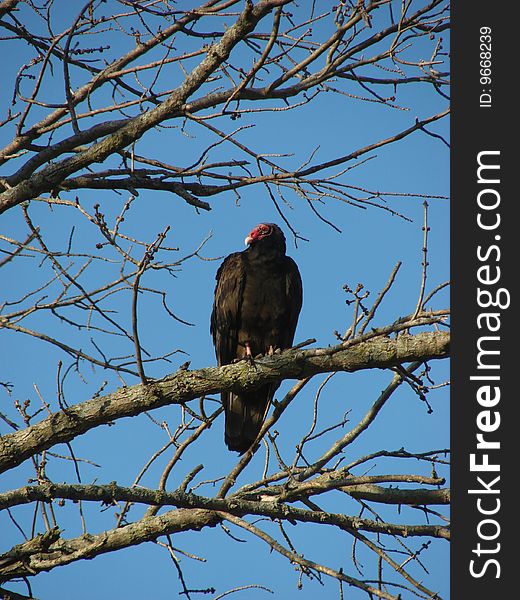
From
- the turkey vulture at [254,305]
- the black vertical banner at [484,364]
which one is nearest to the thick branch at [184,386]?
the black vertical banner at [484,364]

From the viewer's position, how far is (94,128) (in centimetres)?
363

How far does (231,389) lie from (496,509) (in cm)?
109

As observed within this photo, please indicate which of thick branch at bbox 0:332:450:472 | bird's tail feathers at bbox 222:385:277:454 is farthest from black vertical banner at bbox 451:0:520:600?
bird's tail feathers at bbox 222:385:277:454

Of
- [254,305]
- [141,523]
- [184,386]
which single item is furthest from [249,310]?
[141,523]

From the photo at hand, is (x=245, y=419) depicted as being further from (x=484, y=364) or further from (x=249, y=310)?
(x=484, y=364)

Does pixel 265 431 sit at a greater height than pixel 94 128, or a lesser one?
lesser

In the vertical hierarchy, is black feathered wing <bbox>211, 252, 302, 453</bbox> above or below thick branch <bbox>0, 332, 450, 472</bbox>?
above

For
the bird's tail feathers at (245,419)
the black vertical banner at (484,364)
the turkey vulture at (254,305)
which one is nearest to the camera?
the black vertical banner at (484,364)

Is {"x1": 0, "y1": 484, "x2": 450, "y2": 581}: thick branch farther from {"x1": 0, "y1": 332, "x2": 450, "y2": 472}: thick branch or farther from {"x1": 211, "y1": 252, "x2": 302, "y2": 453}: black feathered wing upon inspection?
{"x1": 211, "y1": 252, "x2": 302, "y2": 453}: black feathered wing

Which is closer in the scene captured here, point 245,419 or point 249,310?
point 245,419

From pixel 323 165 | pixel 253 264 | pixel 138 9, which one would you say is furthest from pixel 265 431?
pixel 138 9

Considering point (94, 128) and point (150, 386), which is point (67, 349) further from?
point (94, 128)

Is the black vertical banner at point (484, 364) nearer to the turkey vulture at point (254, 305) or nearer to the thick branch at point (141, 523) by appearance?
the thick branch at point (141, 523)

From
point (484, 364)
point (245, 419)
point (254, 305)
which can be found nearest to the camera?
point (484, 364)
